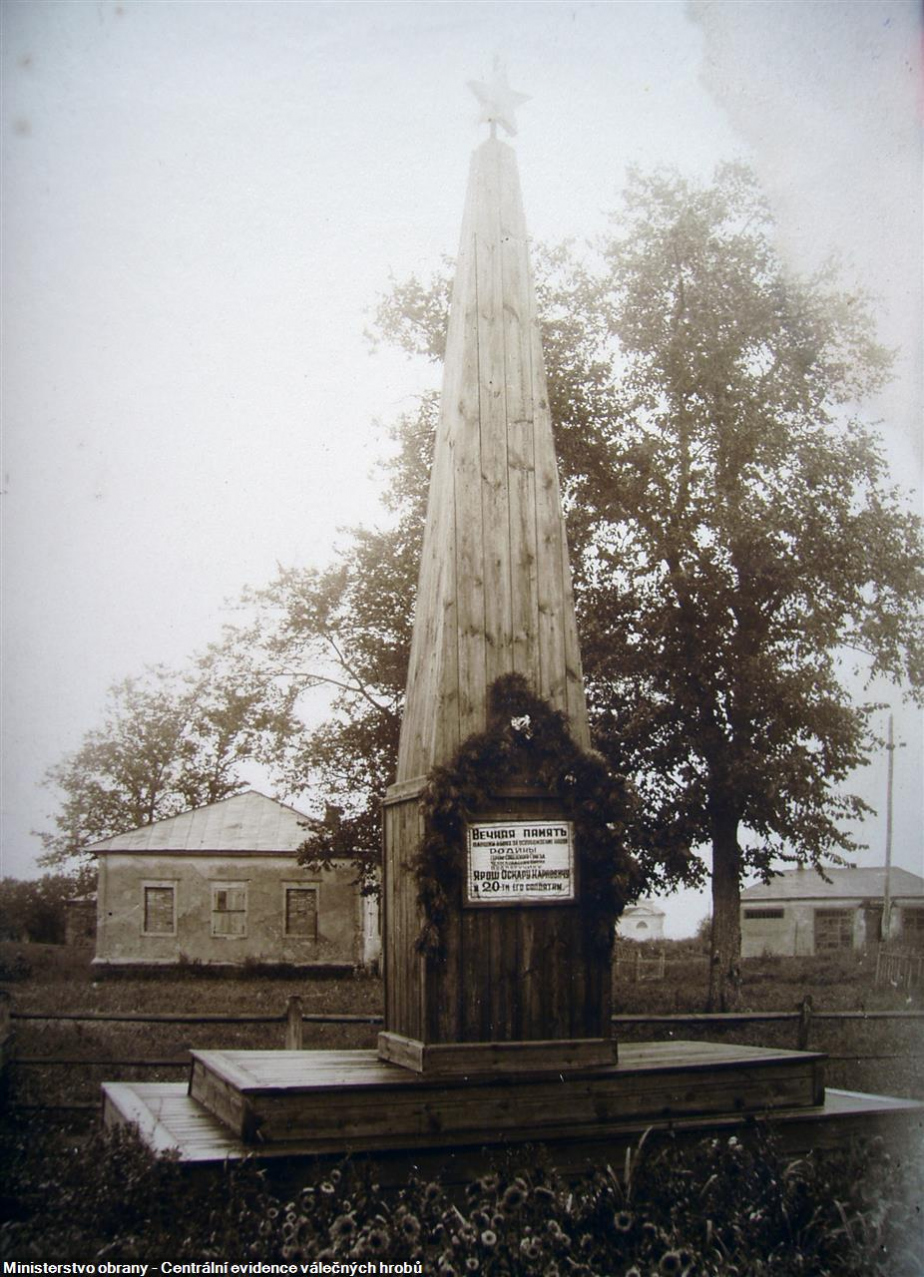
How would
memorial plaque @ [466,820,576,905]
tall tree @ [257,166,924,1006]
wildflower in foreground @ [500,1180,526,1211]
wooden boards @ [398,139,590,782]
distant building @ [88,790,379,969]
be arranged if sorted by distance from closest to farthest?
wildflower in foreground @ [500,1180,526,1211]
memorial plaque @ [466,820,576,905]
wooden boards @ [398,139,590,782]
tall tree @ [257,166,924,1006]
distant building @ [88,790,379,969]

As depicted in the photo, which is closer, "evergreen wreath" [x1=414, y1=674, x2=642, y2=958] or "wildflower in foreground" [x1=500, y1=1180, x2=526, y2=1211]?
"wildflower in foreground" [x1=500, y1=1180, x2=526, y2=1211]

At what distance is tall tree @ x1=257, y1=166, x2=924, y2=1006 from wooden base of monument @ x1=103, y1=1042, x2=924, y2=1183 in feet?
32.9

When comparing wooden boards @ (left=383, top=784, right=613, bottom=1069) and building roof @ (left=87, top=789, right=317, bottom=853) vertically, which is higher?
wooden boards @ (left=383, top=784, right=613, bottom=1069)

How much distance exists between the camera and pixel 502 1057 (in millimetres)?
6316

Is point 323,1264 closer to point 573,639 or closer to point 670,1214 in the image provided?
point 670,1214

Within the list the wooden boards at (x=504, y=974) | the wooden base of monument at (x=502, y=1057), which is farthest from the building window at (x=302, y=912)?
the wooden base of monument at (x=502, y=1057)

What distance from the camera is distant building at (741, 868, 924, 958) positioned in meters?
37.7

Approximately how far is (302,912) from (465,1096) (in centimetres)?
2237

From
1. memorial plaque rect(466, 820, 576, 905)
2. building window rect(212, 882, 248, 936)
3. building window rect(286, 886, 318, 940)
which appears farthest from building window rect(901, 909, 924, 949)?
memorial plaque rect(466, 820, 576, 905)

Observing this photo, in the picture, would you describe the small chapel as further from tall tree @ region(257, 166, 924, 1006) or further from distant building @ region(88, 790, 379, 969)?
distant building @ region(88, 790, 379, 969)

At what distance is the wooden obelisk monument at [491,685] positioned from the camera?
6410mm

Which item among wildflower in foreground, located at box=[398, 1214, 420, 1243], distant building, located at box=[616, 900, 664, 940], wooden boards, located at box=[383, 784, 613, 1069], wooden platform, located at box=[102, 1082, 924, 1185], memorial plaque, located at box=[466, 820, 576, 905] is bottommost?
distant building, located at box=[616, 900, 664, 940]

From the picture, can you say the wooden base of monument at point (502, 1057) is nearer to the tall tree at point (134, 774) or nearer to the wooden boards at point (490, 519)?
the wooden boards at point (490, 519)

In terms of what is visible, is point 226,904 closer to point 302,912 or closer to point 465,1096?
point 302,912
